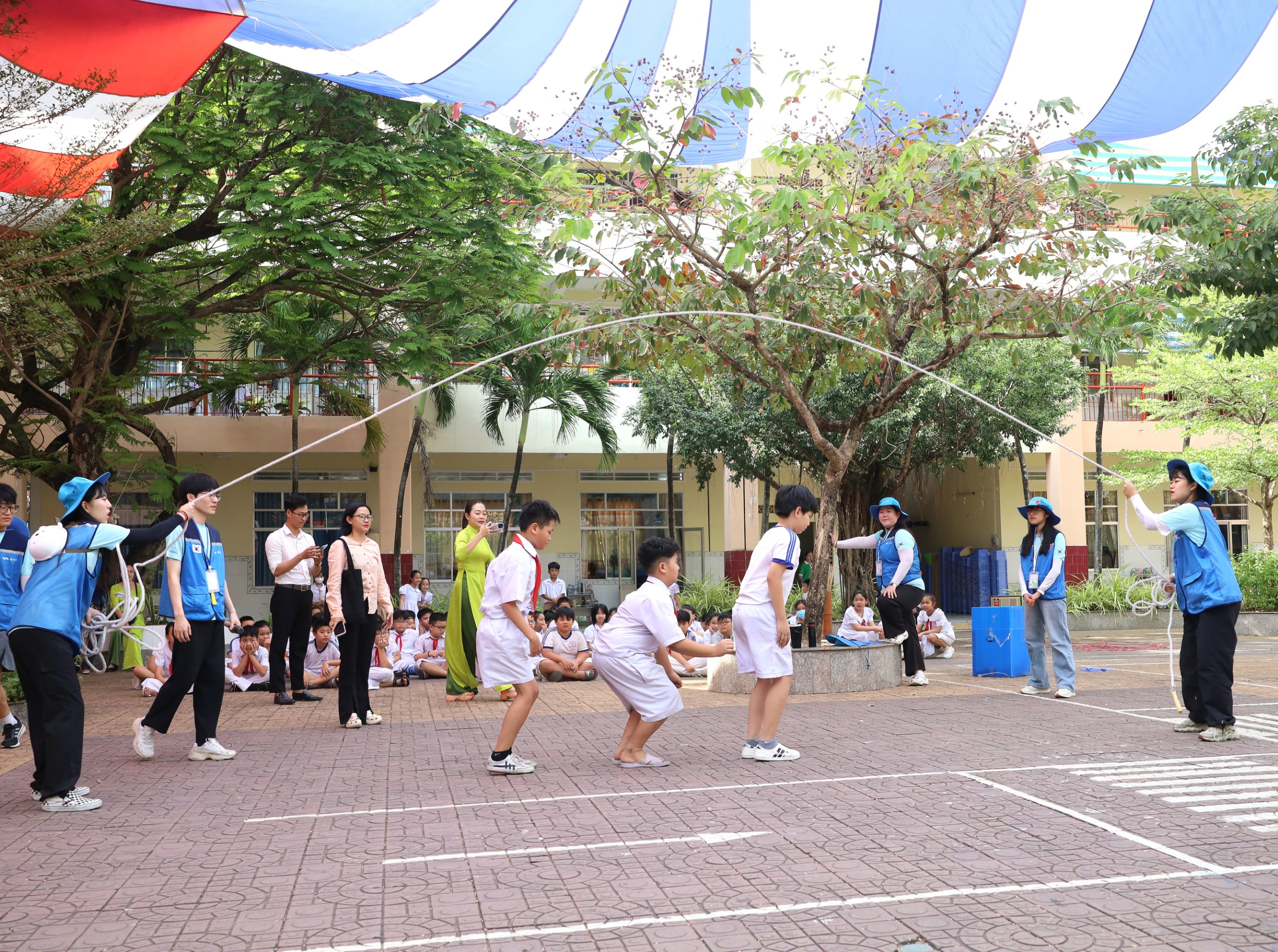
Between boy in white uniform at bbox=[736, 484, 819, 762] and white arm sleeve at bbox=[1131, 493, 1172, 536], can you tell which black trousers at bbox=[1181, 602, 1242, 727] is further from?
boy in white uniform at bbox=[736, 484, 819, 762]

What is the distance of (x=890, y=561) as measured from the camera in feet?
38.1

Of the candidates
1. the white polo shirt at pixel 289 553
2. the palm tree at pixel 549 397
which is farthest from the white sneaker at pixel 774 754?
the palm tree at pixel 549 397

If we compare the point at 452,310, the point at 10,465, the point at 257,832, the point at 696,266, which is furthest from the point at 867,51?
the point at 10,465

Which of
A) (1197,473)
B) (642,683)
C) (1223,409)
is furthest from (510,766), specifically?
(1223,409)

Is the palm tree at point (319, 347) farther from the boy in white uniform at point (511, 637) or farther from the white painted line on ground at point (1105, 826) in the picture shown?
the white painted line on ground at point (1105, 826)

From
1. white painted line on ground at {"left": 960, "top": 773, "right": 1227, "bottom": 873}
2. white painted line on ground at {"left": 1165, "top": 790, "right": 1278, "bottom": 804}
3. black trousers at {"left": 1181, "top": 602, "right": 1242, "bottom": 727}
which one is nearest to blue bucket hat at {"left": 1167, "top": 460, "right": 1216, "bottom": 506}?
black trousers at {"left": 1181, "top": 602, "right": 1242, "bottom": 727}

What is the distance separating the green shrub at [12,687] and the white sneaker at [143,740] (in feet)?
16.4

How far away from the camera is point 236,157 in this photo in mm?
13922

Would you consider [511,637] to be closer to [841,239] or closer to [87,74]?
[841,239]

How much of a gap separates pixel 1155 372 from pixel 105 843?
22757 mm

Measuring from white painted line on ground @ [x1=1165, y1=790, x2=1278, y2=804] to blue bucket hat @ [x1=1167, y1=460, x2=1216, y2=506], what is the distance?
2437 mm

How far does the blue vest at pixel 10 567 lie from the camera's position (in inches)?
318

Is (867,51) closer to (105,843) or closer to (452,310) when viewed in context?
(452,310)

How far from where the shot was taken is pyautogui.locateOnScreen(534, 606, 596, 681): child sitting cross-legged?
13.3 m
